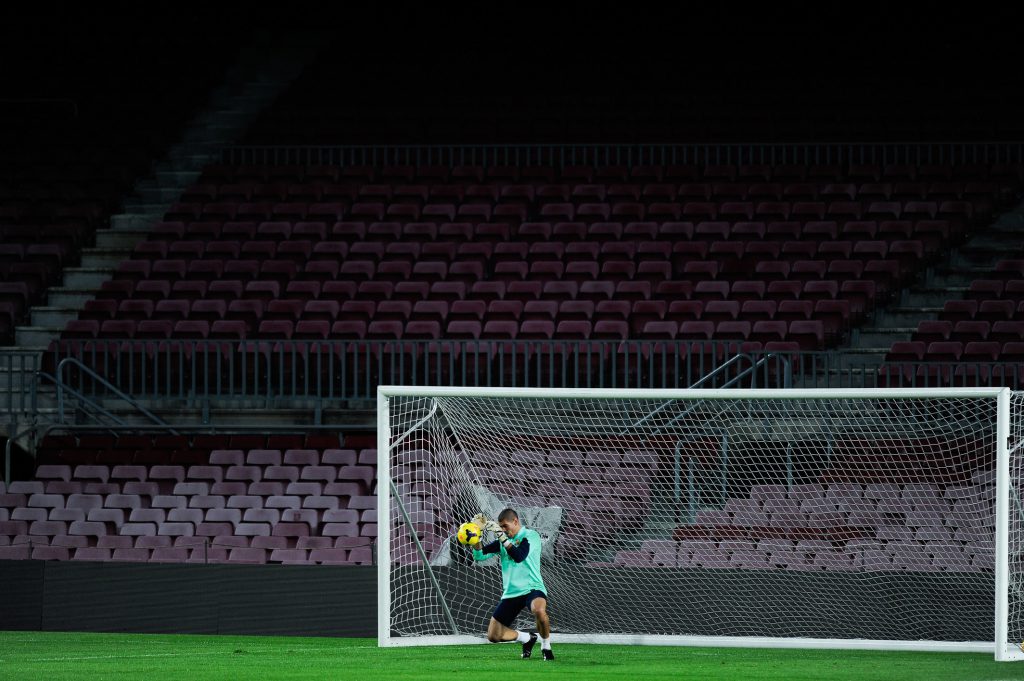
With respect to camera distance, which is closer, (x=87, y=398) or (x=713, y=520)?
(x=713, y=520)

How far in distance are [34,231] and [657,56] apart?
985cm

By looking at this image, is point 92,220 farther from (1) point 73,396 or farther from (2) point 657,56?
(2) point 657,56

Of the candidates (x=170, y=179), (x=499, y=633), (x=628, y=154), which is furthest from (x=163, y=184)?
(x=499, y=633)

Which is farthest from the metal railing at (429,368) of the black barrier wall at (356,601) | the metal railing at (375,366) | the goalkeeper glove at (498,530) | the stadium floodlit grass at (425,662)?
the goalkeeper glove at (498,530)

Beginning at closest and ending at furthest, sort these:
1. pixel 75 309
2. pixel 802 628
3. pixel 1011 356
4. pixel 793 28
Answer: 1. pixel 802 628
2. pixel 1011 356
3. pixel 75 309
4. pixel 793 28

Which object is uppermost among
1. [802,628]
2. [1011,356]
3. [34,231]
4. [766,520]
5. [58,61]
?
[58,61]

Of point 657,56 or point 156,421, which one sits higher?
point 657,56

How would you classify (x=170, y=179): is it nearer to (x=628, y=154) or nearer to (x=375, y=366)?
(x=628, y=154)

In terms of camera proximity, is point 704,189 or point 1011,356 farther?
point 704,189

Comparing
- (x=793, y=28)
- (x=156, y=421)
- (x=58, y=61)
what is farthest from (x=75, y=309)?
(x=793, y=28)

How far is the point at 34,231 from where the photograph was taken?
21484mm

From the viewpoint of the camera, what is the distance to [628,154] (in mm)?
22234

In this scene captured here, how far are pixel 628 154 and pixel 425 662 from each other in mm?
12782

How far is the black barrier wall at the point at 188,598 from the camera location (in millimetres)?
13617
